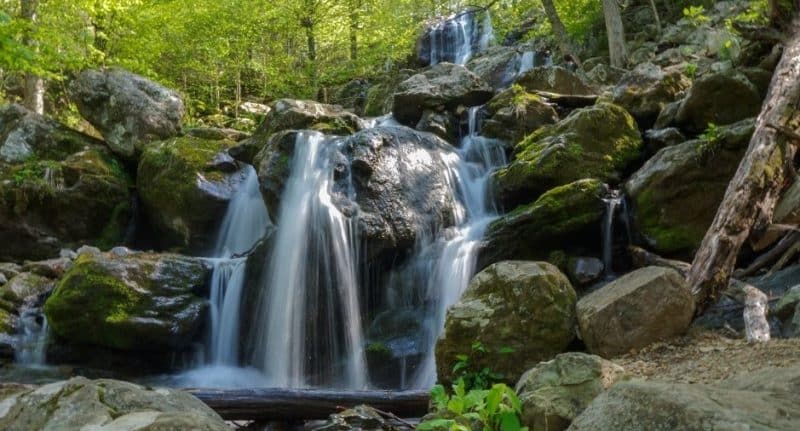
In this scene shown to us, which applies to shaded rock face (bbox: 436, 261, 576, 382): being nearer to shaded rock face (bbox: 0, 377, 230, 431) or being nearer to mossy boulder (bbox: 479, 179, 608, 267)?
shaded rock face (bbox: 0, 377, 230, 431)

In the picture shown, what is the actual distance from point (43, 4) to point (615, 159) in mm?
15039

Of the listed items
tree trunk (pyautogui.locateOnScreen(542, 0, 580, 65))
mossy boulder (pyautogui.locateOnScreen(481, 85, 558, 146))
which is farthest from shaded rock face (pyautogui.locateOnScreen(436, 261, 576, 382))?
tree trunk (pyautogui.locateOnScreen(542, 0, 580, 65))

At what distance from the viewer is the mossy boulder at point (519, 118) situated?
39.3 ft

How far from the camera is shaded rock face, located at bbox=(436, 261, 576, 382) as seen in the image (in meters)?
5.14

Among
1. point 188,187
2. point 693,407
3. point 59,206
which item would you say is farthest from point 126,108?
point 693,407

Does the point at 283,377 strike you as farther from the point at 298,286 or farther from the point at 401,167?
the point at 401,167

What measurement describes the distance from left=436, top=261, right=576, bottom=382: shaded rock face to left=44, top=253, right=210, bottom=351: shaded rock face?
507cm

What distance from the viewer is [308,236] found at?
31.9 feet

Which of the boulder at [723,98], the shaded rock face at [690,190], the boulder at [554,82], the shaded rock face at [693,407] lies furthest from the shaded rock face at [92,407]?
the boulder at [554,82]

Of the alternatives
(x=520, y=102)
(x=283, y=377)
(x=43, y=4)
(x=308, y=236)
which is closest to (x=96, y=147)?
(x=43, y=4)

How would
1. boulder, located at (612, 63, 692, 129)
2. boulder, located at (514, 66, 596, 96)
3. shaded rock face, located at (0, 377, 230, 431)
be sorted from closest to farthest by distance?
shaded rock face, located at (0, 377, 230, 431), boulder, located at (612, 63, 692, 129), boulder, located at (514, 66, 596, 96)

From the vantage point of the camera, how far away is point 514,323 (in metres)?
5.23

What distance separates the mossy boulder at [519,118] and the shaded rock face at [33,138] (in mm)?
9109

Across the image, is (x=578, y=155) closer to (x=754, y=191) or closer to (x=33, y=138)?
(x=754, y=191)
